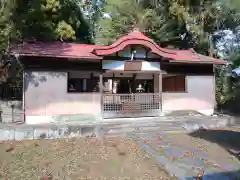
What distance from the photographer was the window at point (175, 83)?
1580 centimetres

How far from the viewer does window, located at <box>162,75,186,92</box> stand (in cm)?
1580

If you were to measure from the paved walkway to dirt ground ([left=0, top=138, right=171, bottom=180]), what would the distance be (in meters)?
0.33

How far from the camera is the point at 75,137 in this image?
1093cm

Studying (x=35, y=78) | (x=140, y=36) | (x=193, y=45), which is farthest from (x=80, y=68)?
(x=193, y=45)

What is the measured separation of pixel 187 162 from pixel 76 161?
3284 mm

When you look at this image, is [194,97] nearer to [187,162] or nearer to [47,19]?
[187,162]

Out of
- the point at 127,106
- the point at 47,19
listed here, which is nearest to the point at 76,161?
the point at 127,106

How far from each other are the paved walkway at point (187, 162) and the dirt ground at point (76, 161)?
33 centimetres

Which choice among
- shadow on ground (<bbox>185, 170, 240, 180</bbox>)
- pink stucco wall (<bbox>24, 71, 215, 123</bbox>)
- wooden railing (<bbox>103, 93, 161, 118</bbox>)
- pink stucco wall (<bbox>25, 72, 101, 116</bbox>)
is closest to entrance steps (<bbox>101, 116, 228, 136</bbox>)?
wooden railing (<bbox>103, 93, 161, 118</bbox>)

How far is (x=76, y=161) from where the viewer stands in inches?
315

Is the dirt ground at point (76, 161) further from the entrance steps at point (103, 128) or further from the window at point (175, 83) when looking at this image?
A: the window at point (175, 83)

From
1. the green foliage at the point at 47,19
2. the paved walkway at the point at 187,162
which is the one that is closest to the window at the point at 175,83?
the paved walkway at the point at 187,162

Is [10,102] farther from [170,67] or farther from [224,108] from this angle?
[224,108]

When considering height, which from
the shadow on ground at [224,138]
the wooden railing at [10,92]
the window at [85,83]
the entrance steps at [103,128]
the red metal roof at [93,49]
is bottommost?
the shadow on ground at [224,138]
